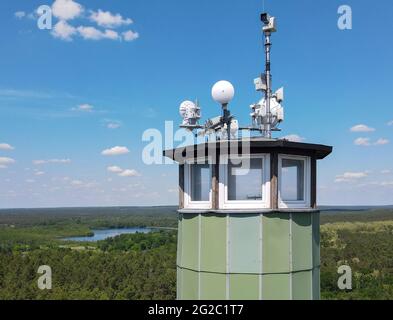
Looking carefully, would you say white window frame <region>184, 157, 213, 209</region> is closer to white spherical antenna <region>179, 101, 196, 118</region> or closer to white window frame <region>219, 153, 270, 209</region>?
white window frame <region>219, 153, 270, 209</region>

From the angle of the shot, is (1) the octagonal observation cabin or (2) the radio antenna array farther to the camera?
(2) the radio antenna array

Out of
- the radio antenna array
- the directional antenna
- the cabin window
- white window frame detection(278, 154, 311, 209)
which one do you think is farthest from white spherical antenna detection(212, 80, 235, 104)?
white window frame detection(278, 154, 311, 209)

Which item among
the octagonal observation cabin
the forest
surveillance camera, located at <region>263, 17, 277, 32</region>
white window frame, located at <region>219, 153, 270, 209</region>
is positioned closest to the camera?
the octagonal observation cabin

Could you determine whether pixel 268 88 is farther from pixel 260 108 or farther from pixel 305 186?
pixel 305 186

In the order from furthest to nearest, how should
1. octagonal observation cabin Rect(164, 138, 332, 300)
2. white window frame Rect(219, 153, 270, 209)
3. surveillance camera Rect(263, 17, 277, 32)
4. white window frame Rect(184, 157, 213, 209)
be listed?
surveillance camera Rect(263, 17, 277, 32), white window frame Rect(184, 157, 213, 209), white window frame Rect(219, 153, 270, 209), octagonal observation cabin Rect(164, 138, 332, 300)

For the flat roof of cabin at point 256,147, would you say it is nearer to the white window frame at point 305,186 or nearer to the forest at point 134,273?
the white window frame at point 305,186

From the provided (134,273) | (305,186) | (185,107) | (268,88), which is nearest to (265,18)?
(268,88)

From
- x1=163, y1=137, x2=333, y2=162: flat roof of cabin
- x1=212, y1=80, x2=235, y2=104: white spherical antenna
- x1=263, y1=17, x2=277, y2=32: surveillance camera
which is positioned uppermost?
x1=263, y1=17, x2=277, y2=32: surveillance camera
